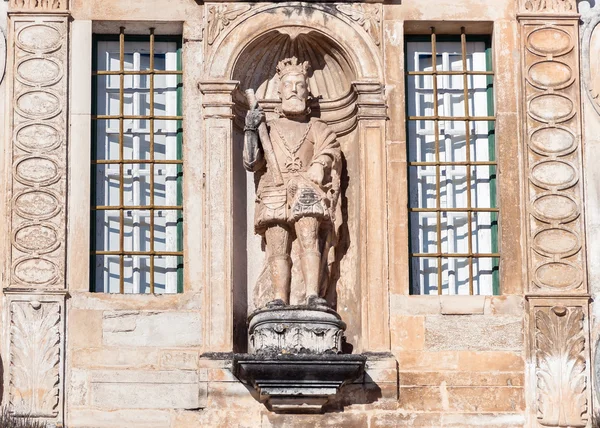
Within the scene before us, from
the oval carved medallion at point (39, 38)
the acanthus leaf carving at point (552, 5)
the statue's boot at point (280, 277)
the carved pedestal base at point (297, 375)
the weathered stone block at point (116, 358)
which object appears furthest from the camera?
the acanthus leaf carving at point (552, 5)

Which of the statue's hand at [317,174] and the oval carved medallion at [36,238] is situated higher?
the statue's hand at [317,174]

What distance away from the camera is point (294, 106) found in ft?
70.7

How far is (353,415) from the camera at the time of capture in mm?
20875

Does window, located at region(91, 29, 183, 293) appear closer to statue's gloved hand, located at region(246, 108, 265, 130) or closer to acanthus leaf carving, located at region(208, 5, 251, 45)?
acanthus leaf carving, located at region(208, 5, 251, 45)

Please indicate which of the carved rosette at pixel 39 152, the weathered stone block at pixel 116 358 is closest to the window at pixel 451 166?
the weathered stone block at pixel 116 358

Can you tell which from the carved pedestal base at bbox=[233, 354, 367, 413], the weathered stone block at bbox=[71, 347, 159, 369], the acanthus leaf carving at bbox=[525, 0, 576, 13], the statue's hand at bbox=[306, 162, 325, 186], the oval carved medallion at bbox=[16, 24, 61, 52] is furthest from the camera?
the acanthus leaf carving at bbox=[525, 0, 576, 13]

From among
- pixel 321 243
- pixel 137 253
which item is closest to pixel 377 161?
pixel 321 243

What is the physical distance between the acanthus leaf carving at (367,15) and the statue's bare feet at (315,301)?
8.27 ft

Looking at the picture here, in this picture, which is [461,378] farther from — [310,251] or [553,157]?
[553,157]

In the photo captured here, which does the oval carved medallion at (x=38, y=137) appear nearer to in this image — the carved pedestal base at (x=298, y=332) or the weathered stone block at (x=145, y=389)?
the weathered stone block at (x=145, y=389)

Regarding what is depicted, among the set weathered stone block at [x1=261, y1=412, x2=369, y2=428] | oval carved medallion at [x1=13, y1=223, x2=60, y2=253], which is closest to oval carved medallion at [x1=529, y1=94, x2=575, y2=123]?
weathered stone block at [x1=261, y1=412, x2=369, y2=428]

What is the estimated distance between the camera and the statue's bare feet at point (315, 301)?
20.8 metres

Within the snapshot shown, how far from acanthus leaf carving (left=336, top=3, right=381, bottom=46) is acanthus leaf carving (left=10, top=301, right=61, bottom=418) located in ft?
12.5

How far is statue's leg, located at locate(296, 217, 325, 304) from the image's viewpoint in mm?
21047
